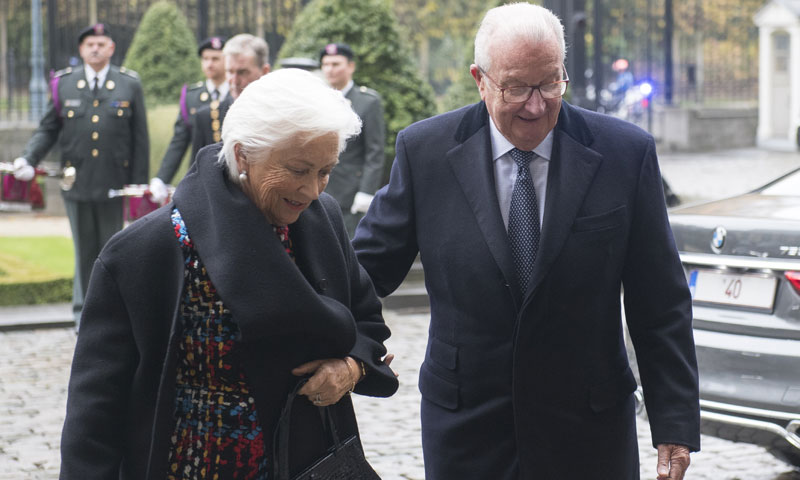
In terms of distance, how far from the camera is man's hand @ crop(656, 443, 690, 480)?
120 inches

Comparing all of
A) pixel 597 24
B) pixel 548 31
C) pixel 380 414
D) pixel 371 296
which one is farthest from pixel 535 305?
pixel 597 24

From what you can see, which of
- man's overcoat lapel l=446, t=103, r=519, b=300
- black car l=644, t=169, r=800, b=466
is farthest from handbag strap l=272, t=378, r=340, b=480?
black car l=644, t=169, r=800, b=466

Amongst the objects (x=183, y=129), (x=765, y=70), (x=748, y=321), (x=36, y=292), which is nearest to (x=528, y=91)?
(x=748, y=321)

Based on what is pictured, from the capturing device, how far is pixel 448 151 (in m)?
3.12

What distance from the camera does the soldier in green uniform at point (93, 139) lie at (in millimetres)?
9125

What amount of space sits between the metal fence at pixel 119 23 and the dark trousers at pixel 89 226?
5.87 meters

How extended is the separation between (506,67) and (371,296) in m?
0.60

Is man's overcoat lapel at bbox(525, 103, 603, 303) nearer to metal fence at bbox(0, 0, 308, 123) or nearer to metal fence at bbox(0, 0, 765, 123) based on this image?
metal fence at bbox(0, 0, 765, 123)

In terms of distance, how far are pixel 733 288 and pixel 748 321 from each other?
15cm

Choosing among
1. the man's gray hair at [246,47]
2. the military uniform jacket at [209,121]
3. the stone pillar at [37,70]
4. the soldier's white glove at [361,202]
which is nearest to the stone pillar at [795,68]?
the stone pillar at [37,70]

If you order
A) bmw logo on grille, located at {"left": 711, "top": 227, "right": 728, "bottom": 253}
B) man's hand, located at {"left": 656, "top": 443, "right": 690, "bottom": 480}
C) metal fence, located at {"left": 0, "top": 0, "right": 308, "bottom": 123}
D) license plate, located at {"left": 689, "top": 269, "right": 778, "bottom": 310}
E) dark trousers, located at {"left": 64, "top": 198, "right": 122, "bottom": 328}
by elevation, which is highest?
metal fence, located at {"left": 0, "top": 0, "right": 308, "bottom": 123}

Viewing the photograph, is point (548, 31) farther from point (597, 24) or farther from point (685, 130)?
point (685, 130)

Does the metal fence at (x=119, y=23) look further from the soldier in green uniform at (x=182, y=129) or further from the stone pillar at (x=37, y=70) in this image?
Result: the soldier in green uniform at (x=182, y=129)

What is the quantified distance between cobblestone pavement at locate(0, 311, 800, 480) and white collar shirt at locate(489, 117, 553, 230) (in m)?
2.79
